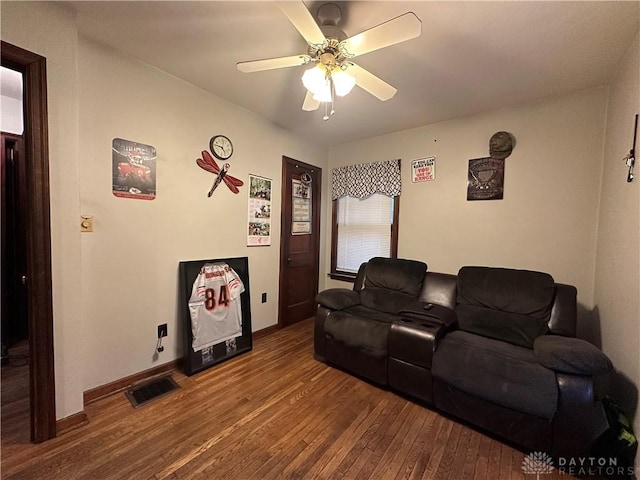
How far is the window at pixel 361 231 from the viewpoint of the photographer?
11.1 feet

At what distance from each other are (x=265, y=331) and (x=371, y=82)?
273cm

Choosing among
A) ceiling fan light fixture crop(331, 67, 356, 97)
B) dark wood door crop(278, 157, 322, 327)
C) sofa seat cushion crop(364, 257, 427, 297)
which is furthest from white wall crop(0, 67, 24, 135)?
sofa seat cushion crop(364, 257, 427, 297)

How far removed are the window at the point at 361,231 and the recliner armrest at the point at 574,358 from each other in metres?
1.85

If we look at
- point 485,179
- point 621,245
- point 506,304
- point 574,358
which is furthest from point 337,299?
point 621,245

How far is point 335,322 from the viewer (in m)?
2.41

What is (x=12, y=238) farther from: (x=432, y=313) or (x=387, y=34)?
(x=432, y=313)

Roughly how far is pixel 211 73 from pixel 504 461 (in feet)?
10.8

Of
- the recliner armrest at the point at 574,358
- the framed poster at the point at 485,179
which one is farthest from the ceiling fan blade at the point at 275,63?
the recliner armrest at the point at 574,358

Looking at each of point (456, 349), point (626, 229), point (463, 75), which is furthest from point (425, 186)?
point (456, 349)

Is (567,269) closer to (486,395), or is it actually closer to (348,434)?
(486,395)

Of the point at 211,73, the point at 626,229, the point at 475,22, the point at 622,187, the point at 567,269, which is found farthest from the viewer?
the point at 567,269

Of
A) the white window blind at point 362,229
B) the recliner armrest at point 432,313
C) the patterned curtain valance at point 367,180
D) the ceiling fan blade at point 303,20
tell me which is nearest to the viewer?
A: the ceiling fan blade at point 303,20

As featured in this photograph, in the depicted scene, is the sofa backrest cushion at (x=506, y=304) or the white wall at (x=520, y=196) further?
the white wall at (x=520, y=196)

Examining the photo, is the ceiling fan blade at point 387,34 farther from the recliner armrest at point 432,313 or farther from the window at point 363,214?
the window at point 363,214
